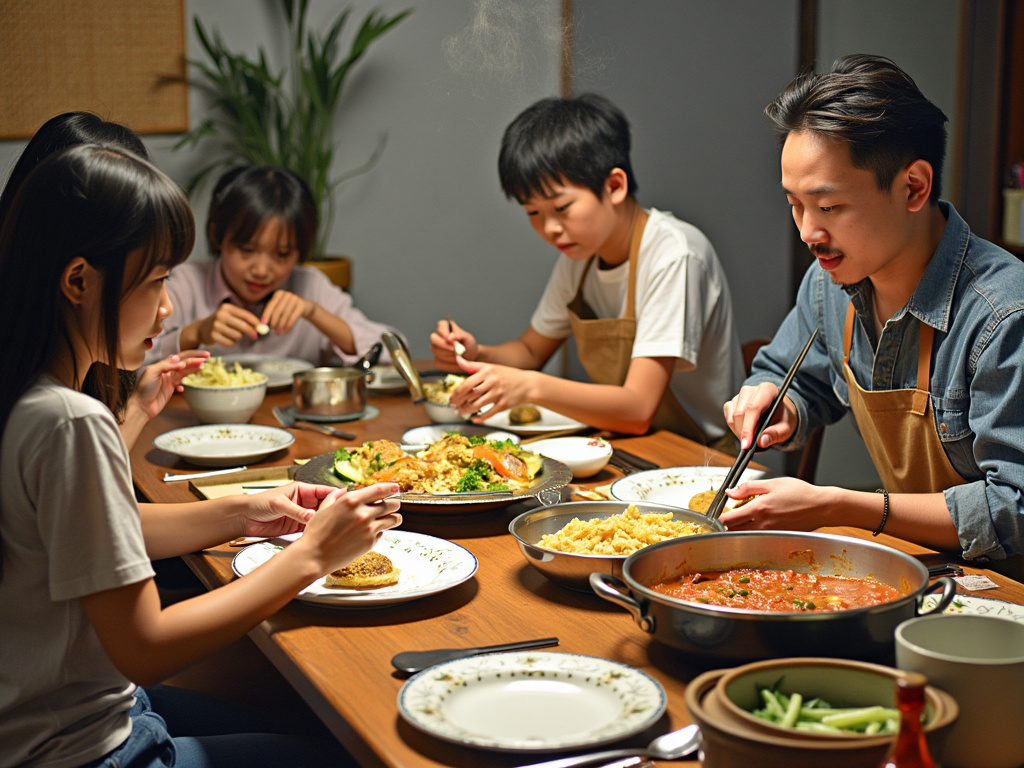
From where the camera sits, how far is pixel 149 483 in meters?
1.96

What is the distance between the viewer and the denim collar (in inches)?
64.6

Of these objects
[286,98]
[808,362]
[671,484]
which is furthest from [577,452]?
[286,98]

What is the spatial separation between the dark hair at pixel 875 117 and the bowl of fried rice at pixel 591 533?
2.19 ft

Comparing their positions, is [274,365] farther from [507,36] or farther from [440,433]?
[507,36]

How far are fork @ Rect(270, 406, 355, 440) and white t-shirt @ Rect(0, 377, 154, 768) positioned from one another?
1.11m

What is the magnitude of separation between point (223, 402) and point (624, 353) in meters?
1.10

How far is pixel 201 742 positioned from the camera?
1.35 metres

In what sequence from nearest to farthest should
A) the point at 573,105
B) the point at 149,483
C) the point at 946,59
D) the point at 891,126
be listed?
the point at 891,126
the point at 149,483
the point at 573,105
the point at 946,59

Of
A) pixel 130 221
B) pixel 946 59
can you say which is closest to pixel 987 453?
pixel 130 221

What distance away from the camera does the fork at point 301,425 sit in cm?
229

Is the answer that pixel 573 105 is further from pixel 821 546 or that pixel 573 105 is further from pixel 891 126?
pixel 821 546

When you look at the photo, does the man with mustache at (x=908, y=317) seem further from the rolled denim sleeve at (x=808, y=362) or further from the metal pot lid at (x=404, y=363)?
the metal pot lid at (x=404, y=363)

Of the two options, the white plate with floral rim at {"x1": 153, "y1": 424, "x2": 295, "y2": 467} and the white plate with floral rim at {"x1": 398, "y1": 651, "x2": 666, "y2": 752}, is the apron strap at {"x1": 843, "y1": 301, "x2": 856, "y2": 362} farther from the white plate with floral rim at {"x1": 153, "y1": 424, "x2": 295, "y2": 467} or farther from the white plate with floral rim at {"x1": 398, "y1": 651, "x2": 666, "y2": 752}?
the white plate with floral rim at {"x1": 153, "y1": 424, "x2": 295, "y2": 467}

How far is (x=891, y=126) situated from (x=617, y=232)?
1219 millimetres
